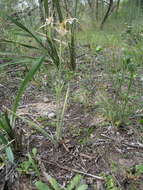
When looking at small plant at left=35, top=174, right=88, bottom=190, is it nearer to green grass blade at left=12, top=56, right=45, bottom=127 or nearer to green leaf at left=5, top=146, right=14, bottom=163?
green leaf at left=5, top=146, right=14, bottom=163

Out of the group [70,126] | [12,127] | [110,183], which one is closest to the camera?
[110,183]

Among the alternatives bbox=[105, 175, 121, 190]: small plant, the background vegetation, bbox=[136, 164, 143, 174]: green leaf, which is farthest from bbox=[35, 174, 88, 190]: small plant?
bbox=[136, 164, 143, 174]: green leaf

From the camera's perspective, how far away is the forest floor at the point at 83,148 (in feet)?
2.67

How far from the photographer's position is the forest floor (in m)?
0.81

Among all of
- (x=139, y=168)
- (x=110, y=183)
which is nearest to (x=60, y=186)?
(x=110, y=183)

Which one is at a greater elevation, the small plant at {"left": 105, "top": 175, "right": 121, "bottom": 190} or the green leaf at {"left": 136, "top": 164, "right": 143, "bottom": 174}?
the green leaf at {"left": 136, "top": 164, "right": 143, "bottom": 174}

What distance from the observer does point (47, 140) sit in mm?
1017

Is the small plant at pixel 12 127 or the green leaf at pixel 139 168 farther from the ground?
the small plant at pixel 12 127

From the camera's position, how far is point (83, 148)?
0.96m

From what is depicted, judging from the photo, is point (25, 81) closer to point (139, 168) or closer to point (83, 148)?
point (83, 148)

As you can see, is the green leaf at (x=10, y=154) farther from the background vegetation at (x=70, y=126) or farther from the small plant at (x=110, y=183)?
the small plant at (x=110, y=183)

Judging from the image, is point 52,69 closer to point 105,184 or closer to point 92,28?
point 92,28

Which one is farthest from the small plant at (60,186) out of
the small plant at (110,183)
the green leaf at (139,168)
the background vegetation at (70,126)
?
the green leaf at (139,168)

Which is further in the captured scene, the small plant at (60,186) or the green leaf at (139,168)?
the green leaf at (139,168)
